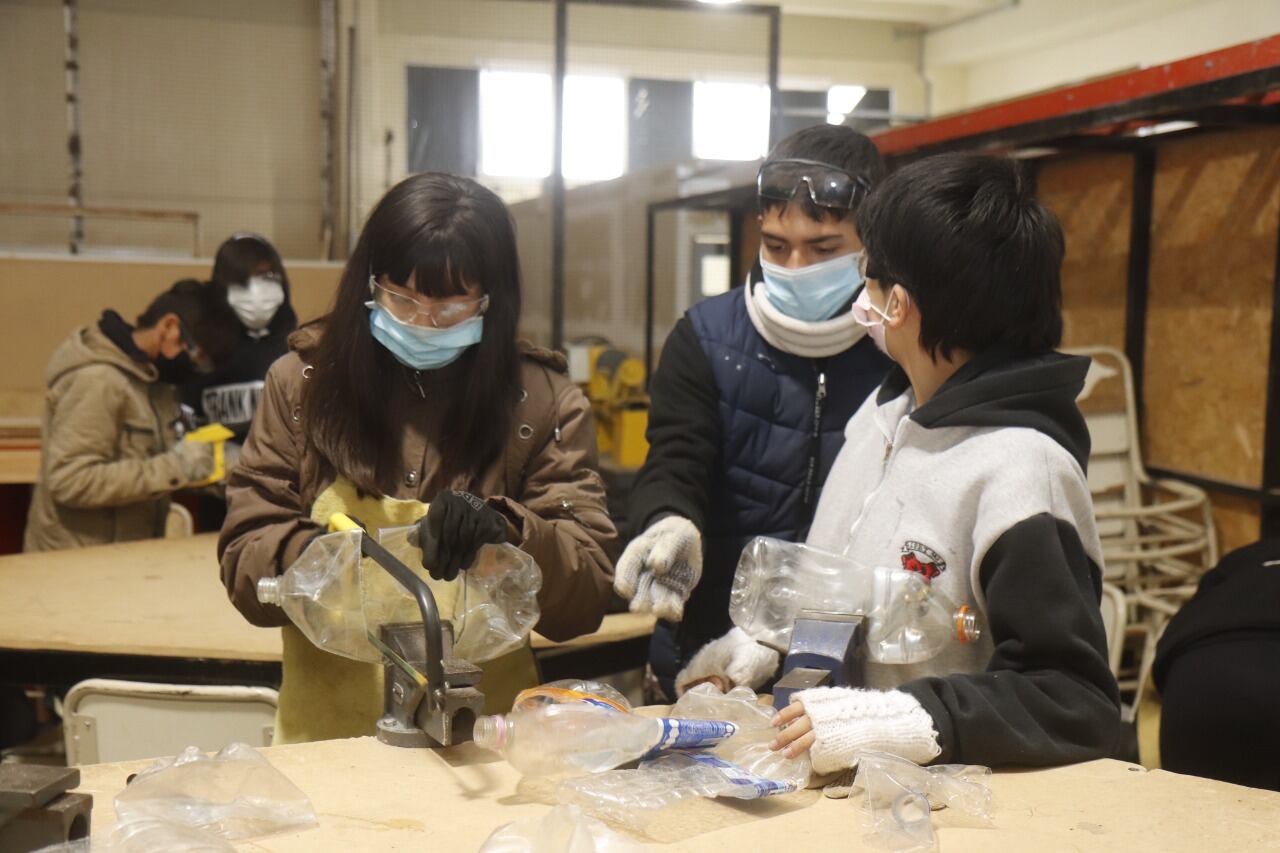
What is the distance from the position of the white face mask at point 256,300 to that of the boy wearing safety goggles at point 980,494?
2700 millimetres

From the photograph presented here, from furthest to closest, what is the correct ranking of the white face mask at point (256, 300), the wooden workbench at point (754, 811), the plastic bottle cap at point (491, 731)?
the white face mask at point (256, 300)
the plastic bottle cap at point (491, 731)
the wooden workbench at point (754, 811)

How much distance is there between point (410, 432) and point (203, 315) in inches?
83.4

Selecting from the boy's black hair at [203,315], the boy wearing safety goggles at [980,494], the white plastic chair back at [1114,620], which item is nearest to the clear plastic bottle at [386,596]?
the boy wearing safety goggles at [980,494]

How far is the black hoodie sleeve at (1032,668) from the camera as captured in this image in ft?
4.06

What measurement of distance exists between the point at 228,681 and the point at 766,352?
128 centimetres

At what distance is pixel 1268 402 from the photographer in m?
3.33

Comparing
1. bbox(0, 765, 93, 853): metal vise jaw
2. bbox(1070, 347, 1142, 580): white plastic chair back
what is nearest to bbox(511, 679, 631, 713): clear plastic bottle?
bbox(0, 765, 93, 853): metal vise jaw

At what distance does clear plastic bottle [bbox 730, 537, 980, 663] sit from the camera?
53.1 inches

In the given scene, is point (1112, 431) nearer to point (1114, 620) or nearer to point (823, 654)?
point (1114, 620)

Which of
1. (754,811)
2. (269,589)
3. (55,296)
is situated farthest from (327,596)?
(55,296)

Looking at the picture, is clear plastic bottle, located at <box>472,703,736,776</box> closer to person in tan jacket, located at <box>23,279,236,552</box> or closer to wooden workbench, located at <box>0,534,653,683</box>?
wooden workbench, located at <box>0,534,653,683</box>

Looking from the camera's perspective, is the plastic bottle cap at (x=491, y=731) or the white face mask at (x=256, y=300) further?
the white face mask at (x=256, y=300)

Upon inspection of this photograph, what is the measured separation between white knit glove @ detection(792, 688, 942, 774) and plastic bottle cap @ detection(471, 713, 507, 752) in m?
0.33

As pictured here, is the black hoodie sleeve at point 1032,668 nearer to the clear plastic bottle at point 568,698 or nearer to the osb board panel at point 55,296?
the clear plastic bottle at point 568,698
